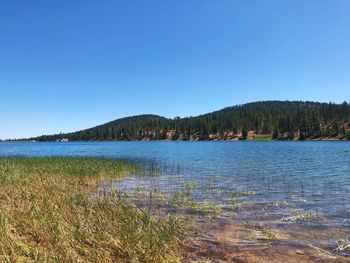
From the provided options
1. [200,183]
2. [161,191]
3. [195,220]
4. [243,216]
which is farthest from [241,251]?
[200,183]

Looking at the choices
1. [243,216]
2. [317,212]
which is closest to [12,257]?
[243,216]

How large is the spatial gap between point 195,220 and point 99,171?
19.1m

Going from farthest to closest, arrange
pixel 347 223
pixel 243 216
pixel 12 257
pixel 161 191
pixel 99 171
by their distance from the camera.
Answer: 1. pixel 99 171
2. pixel 161 191
3. pixel 243 216
4. pixel 347 223
5. pixel 12 257

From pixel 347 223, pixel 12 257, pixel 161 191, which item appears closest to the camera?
pixel 12 257

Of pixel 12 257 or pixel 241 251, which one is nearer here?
pixel 12 257

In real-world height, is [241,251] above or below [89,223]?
below

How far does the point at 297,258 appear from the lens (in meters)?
10.8

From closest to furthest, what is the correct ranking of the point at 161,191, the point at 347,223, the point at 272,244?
the point at 272,244 → the point at 347,223 → the point at 161,191

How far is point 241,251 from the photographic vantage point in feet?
37.6

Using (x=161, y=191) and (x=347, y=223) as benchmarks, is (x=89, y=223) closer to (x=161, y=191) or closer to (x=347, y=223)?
(x=347, y=223)

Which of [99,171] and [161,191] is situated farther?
[99,171]

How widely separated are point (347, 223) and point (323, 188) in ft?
33.8

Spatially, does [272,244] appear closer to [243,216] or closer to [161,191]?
[243,216]

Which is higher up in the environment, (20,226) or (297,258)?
(20,226)
